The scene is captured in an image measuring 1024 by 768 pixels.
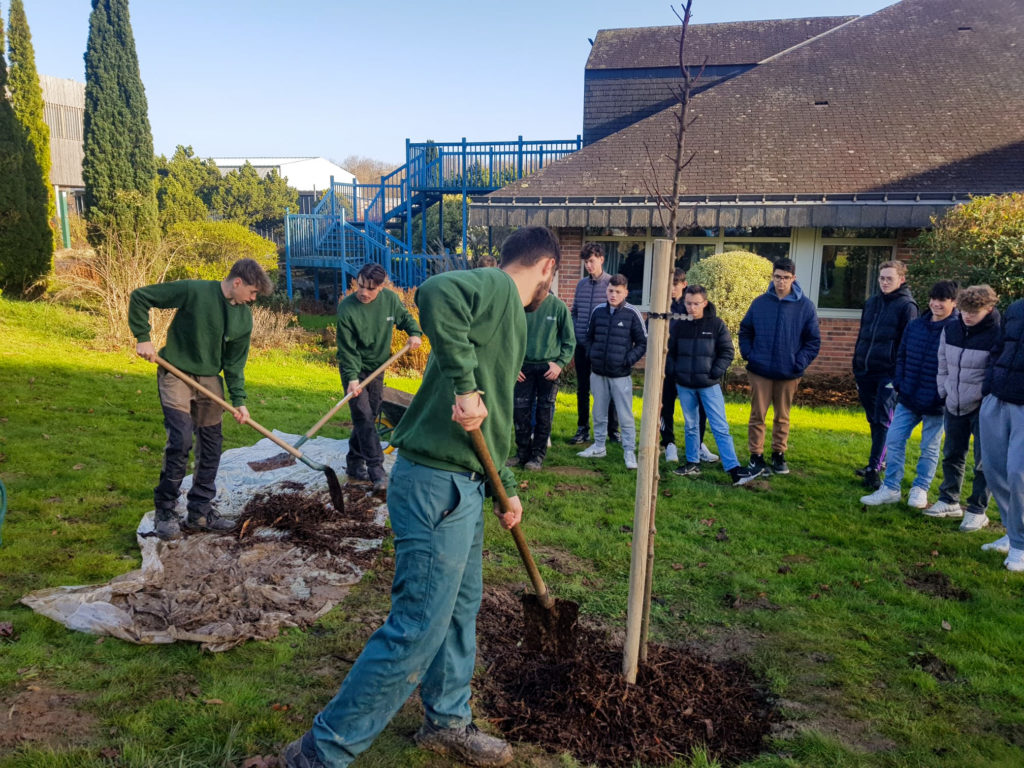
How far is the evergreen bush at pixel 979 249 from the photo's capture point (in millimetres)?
8922

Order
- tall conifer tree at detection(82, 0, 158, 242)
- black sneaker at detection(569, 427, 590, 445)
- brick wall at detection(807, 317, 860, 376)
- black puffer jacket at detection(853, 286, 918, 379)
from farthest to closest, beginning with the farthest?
tall conifer tree at detection(82, 0, 158, 242) → brick wall at detection(807, 317, 860, 376) → black sneaker at detection(569, 427, 590, 445) → black puffer jacket at detection(853, 286, 918, 379)

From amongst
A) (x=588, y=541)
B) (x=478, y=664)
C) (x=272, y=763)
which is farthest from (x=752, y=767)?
(x=588, y=541)

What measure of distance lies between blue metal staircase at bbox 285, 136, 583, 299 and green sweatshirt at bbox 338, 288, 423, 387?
9989 millimetres

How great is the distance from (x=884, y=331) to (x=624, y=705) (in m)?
4.94

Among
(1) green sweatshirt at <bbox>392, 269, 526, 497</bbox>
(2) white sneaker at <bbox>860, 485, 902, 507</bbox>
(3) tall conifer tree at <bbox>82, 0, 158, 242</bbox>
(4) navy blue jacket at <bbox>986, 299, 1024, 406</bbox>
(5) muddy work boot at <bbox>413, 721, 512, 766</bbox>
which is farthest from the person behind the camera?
(3) tall conifer tree at <bbox>82, 0, 158, 242</bbox>

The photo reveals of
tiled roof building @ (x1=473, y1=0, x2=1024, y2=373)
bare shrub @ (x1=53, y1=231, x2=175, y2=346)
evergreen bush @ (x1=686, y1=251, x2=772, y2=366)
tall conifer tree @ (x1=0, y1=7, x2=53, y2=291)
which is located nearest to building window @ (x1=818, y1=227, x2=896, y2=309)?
tiled roof building @ (x1=473, y1=0, x2=1024, y2=373)

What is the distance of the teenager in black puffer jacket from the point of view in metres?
6.88

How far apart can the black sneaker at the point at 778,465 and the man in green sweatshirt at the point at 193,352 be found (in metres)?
5.03

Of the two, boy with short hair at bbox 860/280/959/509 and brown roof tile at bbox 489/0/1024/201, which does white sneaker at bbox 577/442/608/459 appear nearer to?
boy with short hair at bbox 860/280/959/509

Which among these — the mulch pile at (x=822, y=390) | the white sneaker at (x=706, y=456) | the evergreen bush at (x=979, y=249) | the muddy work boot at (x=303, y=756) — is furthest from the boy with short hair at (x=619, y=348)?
the muddy work boot at (x=303, y=756)

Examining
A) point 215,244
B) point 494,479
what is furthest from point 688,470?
point 215,244

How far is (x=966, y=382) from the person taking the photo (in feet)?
18.2

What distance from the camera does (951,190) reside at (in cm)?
1152

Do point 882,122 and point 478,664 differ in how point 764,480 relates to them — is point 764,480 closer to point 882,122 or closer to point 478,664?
point 478,664
